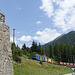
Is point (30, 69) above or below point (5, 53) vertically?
below

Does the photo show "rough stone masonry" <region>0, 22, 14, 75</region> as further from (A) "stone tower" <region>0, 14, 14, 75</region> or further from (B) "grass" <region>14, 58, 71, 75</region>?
(B) "grass" <region>14, 58, 71, 75</region>

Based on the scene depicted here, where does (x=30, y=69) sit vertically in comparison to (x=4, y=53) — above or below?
below

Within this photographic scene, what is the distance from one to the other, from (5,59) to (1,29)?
2995 mm

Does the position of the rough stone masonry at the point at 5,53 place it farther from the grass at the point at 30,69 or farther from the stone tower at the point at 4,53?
the grass at the point at 30,69

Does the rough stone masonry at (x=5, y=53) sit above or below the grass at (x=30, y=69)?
above

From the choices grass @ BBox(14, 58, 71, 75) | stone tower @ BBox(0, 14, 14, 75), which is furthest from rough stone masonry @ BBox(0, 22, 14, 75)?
grass @ BBox(14, 58, 71, 75)

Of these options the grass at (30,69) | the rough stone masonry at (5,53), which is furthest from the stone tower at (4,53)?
the grass at (30,69)

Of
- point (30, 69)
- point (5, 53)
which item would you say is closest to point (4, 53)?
point (5, 53)

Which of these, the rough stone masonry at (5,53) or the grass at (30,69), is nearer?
the rough stone masonry at (5,53)

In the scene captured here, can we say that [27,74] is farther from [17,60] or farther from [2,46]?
[2,46]

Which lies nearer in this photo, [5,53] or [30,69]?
[5,53]

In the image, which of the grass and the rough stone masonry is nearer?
the rough stone masonry

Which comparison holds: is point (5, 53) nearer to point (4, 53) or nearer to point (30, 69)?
point (4, 53)

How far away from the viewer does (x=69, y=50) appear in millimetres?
96688
